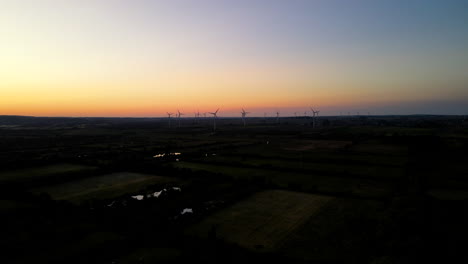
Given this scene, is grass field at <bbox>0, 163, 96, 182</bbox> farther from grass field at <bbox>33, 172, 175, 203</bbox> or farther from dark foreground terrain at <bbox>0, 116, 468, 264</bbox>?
grass field at <bbox>33, 172, 175, 203</bbox>

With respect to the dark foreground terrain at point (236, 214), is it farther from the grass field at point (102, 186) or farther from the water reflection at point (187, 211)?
the water reflection at point (187, 211)

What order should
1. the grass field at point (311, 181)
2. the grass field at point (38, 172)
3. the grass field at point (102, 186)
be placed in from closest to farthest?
the grass field at point (102, 186)
the grass field at point (311, 181)
the grass field at point (38, 172)

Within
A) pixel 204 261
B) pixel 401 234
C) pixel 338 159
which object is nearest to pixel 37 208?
pixel 204 261

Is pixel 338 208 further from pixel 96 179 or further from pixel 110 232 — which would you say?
pixel 96 179

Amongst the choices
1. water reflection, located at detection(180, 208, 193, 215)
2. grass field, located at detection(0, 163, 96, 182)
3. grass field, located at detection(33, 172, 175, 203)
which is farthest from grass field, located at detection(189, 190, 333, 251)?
grass field, located at detection(0, 163, 96, 182)

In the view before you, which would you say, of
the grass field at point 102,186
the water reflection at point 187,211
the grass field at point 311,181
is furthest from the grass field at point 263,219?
the grass field at point 102,186

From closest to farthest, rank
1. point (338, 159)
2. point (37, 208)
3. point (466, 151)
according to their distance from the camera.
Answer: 1. point (37, 208)
2. point (338, 159)
3. point (466, 151)
